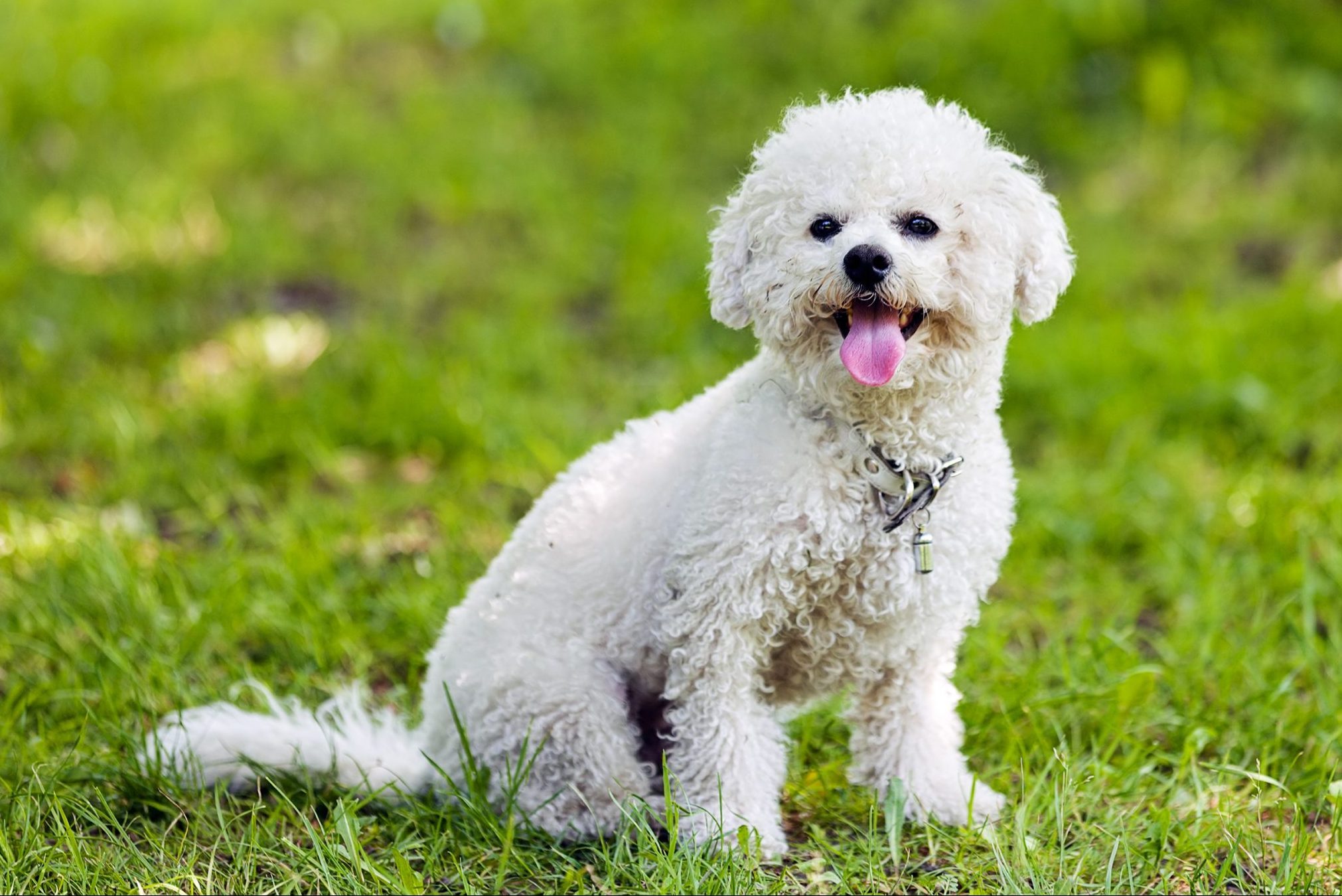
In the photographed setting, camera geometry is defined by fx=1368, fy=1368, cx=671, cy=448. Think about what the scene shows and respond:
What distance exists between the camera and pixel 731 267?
8.36ft

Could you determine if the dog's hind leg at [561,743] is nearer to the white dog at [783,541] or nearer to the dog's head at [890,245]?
the white dog at [783,541]

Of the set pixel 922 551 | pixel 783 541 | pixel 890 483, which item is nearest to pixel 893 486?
pixel 890 483

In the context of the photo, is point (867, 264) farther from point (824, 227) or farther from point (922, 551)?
point (922, 551)

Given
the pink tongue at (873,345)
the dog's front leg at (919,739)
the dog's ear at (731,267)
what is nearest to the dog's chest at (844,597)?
the dog's front leg at (919,739)

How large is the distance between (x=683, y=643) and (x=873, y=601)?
0.36 metres

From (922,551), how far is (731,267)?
0.63 metres

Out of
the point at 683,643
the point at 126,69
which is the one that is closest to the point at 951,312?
the point at 683,643

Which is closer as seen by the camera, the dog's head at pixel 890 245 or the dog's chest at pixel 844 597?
the dog's head at pixel 890 245

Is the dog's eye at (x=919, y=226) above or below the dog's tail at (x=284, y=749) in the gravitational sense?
Answer: above

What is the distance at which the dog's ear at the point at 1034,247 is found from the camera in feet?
8.10

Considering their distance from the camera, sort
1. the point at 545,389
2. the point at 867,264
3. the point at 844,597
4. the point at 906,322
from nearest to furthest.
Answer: the point at 867,264 → the point at 906,322 → the point at 844,597 → the point at 545,389

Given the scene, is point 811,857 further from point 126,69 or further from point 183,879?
point 126,69

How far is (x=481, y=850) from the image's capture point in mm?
2590

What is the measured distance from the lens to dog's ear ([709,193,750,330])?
8.33ft
